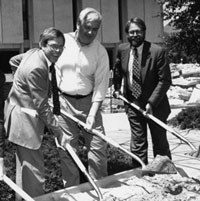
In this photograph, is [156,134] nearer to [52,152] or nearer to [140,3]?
[52,152]

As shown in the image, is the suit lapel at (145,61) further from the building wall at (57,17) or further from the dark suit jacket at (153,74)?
the building wall at (57,17)

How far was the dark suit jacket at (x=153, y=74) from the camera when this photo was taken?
203 inches

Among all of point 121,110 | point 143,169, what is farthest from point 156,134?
point 121,110

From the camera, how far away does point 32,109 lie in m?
3.88

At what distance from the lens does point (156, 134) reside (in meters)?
5.31

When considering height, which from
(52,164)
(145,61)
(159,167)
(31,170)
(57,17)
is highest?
(57,17)

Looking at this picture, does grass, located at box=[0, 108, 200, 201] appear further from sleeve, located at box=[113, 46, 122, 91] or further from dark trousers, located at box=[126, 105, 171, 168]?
sleeve, located at box=[113, 46, 122, 91]

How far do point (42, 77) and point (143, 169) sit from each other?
1459mm

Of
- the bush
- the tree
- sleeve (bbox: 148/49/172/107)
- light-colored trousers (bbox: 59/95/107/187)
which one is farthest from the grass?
the tree

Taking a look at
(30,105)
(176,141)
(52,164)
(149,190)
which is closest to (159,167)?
(149,190)

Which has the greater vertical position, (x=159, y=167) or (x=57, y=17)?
(x=57, y=17)

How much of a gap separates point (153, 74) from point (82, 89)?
985 mm

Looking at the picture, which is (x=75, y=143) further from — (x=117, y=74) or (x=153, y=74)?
(x=153, y=74)

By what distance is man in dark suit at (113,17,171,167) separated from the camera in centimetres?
510
